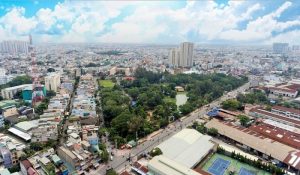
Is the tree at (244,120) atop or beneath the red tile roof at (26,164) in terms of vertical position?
atop

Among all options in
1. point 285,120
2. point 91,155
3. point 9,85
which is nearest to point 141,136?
point 91,155

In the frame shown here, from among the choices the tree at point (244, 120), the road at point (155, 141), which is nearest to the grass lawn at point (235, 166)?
the road at point (155, 141)

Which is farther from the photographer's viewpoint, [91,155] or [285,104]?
[285,104]

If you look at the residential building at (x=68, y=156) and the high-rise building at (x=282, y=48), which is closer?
the residential building at (x=68, y=156)

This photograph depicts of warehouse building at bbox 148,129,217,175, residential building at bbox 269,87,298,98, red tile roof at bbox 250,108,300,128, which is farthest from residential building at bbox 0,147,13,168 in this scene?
residential building at bbox 269,87,298,98

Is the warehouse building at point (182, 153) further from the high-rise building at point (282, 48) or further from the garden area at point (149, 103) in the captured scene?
the high-rise building at point (282, 48)

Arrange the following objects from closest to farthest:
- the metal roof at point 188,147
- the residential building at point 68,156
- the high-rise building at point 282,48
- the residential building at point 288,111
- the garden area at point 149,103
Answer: the residential building at point 68,156, the metal roof at point 188,147, the garden area at point 149,103, the residential building at point 288,111, the high-rise building at point 282,48

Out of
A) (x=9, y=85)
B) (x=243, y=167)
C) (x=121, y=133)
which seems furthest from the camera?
(x=9, y=85)

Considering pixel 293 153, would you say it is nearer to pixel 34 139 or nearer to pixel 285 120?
pixel 285 120
